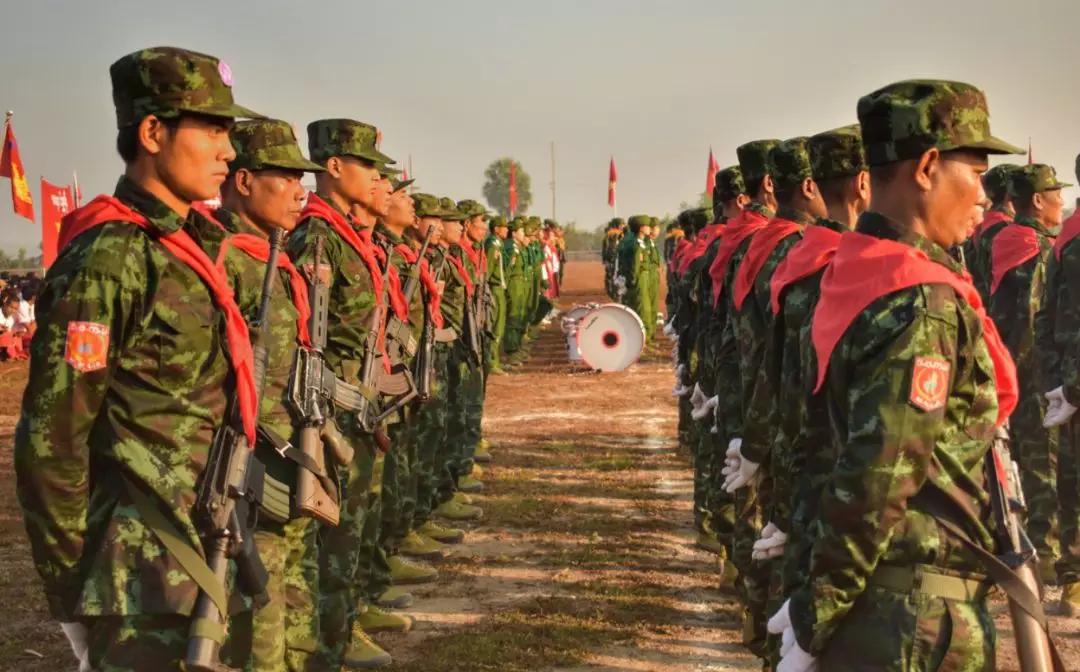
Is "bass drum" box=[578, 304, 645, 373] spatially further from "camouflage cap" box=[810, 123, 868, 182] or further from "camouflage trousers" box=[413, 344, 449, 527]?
"camouflage cap" box=[810, 123, 868, 182]

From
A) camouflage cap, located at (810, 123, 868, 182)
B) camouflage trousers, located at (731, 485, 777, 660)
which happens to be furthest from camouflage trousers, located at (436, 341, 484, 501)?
camouflage cap, located at (810, 123, 868, 182)

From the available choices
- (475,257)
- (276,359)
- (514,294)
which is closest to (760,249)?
(276,359)

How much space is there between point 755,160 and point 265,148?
2.75 m

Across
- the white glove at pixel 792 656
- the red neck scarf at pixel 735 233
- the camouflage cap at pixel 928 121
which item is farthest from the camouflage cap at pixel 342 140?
the white glove at pixel 792 656

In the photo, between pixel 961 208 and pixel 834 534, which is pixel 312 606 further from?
pixel 961 208

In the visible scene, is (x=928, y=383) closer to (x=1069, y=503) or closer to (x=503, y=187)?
(x=1069, y=503)

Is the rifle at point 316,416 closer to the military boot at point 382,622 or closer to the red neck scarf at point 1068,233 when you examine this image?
the military boot at point 382,622

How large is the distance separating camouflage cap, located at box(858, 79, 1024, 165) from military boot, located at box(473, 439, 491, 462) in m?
8.68

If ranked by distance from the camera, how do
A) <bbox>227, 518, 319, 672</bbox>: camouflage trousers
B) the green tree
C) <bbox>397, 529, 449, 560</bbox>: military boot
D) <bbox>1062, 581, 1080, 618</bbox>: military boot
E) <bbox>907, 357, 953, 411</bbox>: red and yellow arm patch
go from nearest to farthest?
<bbox>907, 357, 953, 411</bbox>: red and yellow arm patch < <bbox>227, 518, 319, 672</bbox>: camouflage trousers < <bbox>1062, 581, 1080, 618</bbox>: military boot < <bbox>397, 529, 449, 560</bbox>: military boot < the green tree

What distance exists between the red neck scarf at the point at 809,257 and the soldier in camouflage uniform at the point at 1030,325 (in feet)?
13.1

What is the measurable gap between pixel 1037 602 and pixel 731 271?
12.1ft

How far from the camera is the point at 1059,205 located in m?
8.06

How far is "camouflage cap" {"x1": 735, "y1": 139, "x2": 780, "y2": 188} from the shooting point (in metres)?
6.38

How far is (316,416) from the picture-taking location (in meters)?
4.45
